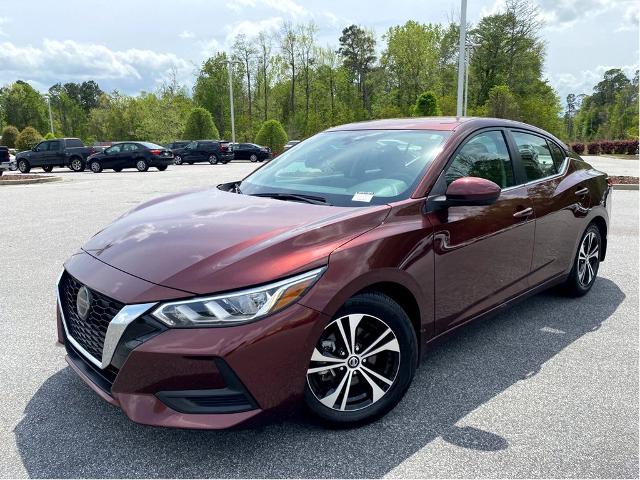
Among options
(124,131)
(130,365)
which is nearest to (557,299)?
(130,365)

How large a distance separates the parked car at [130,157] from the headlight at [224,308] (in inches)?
947

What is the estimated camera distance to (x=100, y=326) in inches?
97.3

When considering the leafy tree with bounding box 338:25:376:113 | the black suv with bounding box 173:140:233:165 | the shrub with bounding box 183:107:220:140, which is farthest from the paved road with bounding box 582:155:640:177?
the leafy tree with bounding box 338:25:376:113

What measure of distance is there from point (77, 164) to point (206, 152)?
29.9 feet

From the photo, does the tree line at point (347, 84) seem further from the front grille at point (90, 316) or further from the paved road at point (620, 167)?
the front grille at point (90, 316)

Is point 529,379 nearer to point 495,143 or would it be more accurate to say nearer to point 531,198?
point 531,198

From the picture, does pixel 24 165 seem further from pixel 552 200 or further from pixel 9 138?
pixel 552 200

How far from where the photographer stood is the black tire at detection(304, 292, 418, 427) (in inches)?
99.7

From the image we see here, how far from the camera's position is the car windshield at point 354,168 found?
124 inches

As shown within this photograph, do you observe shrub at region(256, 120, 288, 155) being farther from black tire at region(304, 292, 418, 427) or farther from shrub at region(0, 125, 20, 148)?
black tire at region(304, 292, 418, 427)

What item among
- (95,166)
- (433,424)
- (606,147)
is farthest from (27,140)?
(606,147)

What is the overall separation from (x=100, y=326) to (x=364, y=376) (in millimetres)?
1320

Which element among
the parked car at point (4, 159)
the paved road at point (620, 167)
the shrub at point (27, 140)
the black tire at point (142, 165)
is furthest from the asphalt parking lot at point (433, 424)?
the shrub at point (27, 140)

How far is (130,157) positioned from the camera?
25109mm
